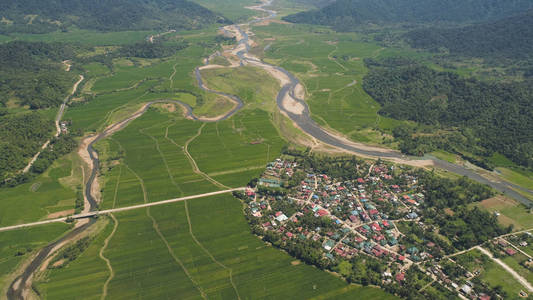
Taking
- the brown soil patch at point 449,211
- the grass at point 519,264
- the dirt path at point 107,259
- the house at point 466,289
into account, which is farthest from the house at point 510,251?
the dirt path at point 107,259

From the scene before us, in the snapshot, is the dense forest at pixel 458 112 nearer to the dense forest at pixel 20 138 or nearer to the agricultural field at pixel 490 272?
the agricultural field at pixel 490 272

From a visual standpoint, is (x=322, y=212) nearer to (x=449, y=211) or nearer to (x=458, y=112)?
(x=449, y=211)

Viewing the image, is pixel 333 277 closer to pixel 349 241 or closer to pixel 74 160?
pixel 349 241

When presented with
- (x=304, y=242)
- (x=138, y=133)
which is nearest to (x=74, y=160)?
(x=138, y=133)

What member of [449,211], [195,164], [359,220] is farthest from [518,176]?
[195,164]

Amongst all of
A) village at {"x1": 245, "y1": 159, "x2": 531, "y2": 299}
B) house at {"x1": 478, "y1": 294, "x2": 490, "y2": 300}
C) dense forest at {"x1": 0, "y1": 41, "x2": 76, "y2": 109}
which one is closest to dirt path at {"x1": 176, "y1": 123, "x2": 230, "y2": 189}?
village at {"x1": 245, "y1": 159, "x2": 531, "y2": 299}

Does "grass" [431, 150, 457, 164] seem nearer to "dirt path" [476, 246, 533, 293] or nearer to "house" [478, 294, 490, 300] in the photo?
"dirt path" [476, 246, 533, 293]

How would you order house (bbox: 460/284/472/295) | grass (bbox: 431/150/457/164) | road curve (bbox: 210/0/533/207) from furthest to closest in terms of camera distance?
grass (bbox: 431/150/457/164) → road curve (bbox: 210/0/533/207) → house (bbox: 460/284/472/295)
